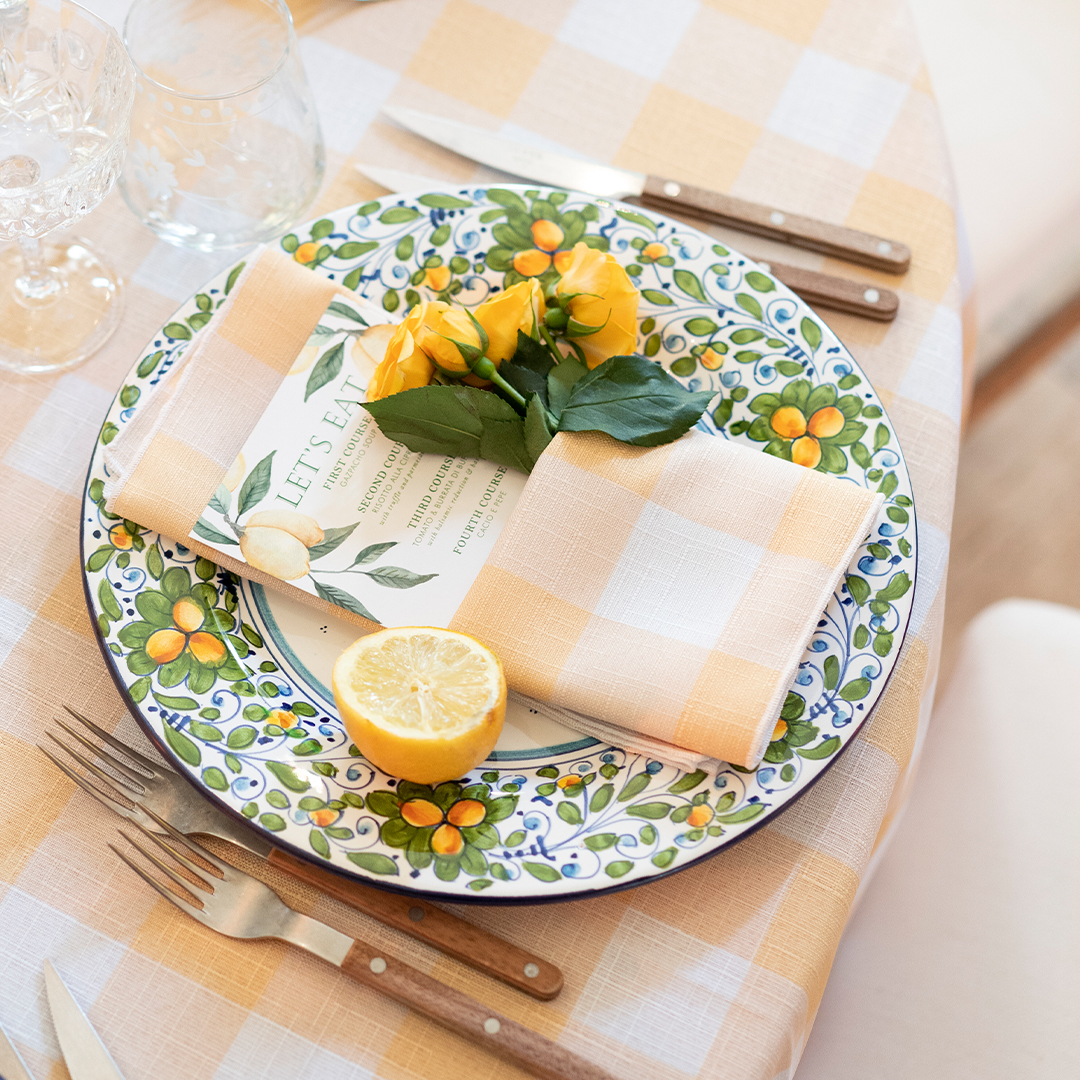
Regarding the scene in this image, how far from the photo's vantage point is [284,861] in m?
0.61

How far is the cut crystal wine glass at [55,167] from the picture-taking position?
694 millimetres

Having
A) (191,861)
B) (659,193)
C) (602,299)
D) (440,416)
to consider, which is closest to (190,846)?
(191,861)

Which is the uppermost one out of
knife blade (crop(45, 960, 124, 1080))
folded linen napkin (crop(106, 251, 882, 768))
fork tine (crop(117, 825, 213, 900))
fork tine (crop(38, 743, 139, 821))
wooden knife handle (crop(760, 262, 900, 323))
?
wooden knife handle (crop(760, 262, 900, 323))

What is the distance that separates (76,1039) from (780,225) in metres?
0.77

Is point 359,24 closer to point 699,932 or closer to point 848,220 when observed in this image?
point 848,220

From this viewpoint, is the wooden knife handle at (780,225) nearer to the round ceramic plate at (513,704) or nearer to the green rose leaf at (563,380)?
the round ceramic plate at (513,704)

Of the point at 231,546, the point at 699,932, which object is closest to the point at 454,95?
the point at 231,546

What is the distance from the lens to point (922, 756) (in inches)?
36.9

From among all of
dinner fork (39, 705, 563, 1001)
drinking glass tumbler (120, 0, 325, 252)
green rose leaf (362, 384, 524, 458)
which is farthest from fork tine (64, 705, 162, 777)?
drinking glass tumbler (120, 0, 325, 252)

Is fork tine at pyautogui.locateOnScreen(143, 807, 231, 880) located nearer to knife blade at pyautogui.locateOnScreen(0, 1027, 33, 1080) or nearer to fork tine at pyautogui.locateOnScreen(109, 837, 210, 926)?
fork tine at pyautogui.locateOnScreen(109, 837, 210, 926)

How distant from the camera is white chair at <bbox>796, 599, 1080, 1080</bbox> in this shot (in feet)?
2.57

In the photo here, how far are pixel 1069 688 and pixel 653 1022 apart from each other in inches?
21.4

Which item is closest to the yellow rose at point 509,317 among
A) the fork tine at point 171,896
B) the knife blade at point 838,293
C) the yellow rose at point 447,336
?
the yellow rose at point 447,336

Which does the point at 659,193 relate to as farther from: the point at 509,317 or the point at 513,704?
the point at 513,704
